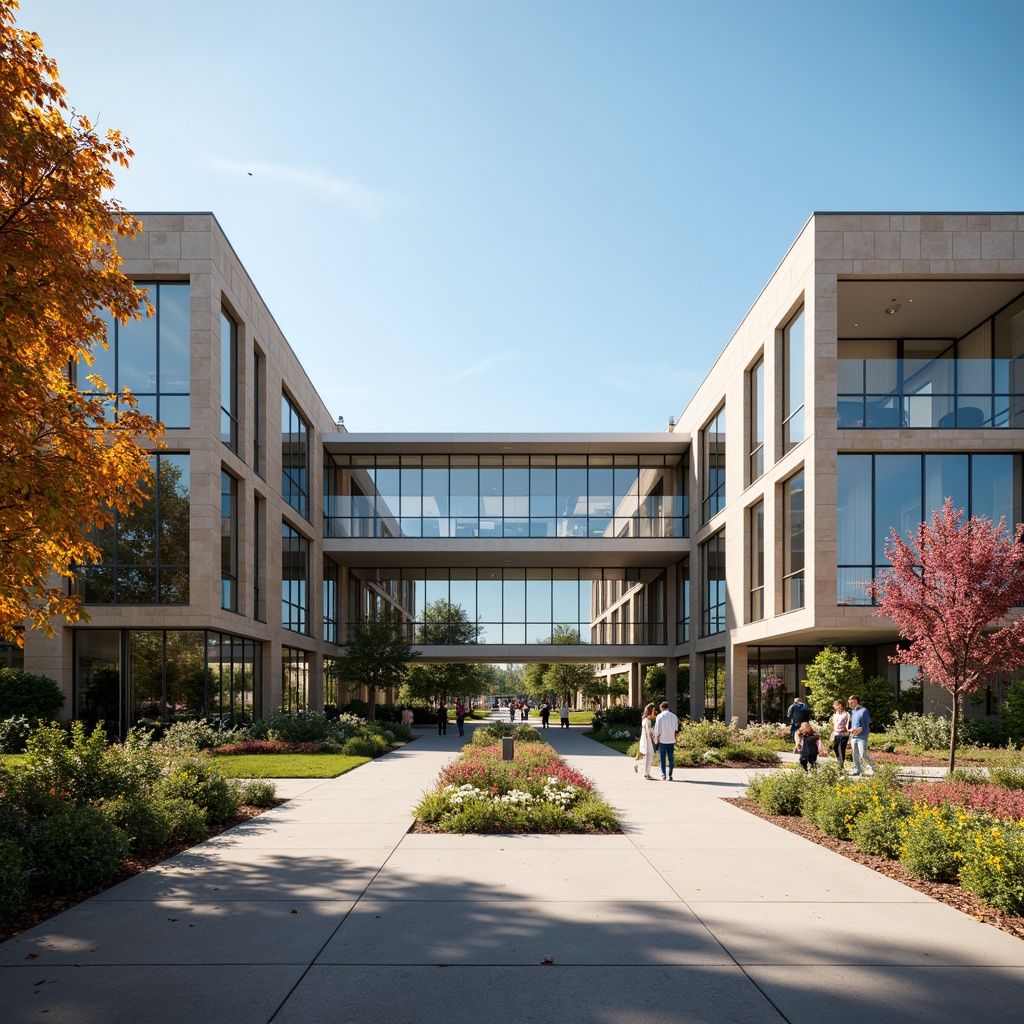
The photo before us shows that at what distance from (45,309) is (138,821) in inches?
215

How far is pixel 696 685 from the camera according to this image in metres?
36.0

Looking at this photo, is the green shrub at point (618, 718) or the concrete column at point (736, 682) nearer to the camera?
the concrete column at point (736, 682)

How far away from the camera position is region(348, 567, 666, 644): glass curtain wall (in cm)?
4112

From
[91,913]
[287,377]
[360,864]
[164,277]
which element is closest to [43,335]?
[91,913]

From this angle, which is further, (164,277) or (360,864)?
(164,277)

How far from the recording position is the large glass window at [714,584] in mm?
32781

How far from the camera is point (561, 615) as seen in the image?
137 feet

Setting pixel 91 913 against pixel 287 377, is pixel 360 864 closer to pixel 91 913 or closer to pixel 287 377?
pixel 91 913

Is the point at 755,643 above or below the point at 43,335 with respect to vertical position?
below

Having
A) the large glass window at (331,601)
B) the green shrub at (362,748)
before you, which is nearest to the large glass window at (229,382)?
the green shrub at (362,748)

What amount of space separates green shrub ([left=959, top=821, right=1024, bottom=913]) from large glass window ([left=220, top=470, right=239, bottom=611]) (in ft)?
Result: 66.9

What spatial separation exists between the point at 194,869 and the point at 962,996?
23.2 feet

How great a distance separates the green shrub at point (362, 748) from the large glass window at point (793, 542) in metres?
12.2

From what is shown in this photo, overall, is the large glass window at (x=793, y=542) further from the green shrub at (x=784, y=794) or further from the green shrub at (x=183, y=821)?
the green shrub at (x=183, y=821)
